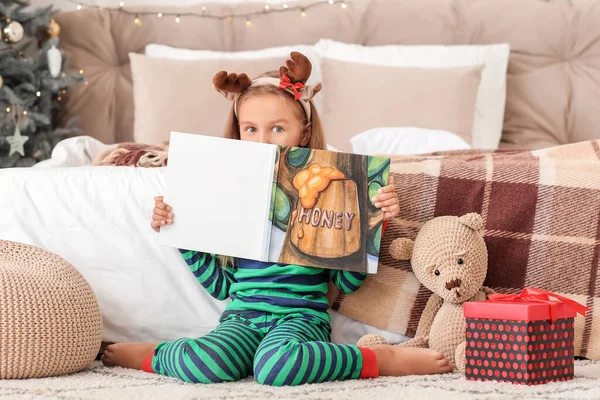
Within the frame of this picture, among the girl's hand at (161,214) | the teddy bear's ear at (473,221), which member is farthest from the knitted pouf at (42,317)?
the teddy bear's ear at (473,221)

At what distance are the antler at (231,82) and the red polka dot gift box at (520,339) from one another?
60 cm

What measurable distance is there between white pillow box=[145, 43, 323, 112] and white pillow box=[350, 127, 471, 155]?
0.32 m

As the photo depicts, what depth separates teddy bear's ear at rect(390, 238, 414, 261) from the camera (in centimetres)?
122

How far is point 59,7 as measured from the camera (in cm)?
280

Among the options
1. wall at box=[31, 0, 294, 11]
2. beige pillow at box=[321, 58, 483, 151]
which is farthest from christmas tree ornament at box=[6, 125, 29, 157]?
beige pillow at box=[321, 58, 483, 151]

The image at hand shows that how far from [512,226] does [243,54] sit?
1.46m

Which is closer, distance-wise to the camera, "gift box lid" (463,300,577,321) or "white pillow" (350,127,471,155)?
"gift box lid" (463,300,577,321)

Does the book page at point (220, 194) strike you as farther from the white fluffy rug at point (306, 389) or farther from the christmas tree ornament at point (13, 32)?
the christmas tree ornament at point (13, 32)

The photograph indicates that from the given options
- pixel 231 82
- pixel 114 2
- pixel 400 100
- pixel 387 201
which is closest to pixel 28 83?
pixel 114 2

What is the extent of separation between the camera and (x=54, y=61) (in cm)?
249

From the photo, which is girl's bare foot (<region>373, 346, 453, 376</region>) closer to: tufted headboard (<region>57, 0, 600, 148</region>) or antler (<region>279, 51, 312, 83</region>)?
antler (<region>279, 51, 312, 83</region>)

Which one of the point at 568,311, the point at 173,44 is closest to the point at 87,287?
the point at 568,311

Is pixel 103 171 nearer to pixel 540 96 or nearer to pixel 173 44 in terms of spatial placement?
pixel 173 44

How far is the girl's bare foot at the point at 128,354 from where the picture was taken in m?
1.19
